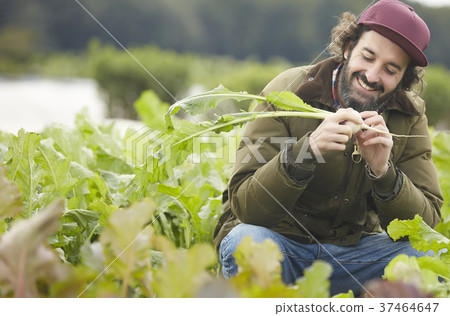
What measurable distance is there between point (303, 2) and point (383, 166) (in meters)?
19.8

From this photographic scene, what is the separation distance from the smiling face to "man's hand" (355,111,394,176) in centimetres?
27

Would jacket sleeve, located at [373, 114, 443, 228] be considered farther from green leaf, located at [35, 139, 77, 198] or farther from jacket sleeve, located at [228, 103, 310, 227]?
green leaf, located at [35, 139, 77, 198]

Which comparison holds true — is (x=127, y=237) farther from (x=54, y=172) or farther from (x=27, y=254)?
(x=54, y=172)

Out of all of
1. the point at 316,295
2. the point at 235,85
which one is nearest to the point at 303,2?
the point at 235,85

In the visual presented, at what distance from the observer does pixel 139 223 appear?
3.57 feet

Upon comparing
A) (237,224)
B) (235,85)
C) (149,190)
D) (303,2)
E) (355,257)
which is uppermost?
(303,2)

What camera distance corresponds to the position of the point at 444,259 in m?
1.90

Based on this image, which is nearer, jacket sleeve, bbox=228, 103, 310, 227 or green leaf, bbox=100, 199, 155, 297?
green leaf, bbox=100, 199, 155, 297

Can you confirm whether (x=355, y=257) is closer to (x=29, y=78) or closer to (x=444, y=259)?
(x=444, y=259)

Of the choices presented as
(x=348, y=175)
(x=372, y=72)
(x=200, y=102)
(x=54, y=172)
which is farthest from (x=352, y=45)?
(x=54, y=172)

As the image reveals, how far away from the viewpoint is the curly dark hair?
2531 millimetres

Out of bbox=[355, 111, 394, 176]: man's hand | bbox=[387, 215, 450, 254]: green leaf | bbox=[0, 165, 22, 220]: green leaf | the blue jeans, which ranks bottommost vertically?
the blue jeans

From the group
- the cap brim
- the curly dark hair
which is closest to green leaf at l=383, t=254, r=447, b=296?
the cap brim

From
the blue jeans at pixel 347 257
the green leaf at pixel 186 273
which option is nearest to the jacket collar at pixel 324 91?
the blue jeans at pixel 347 257
